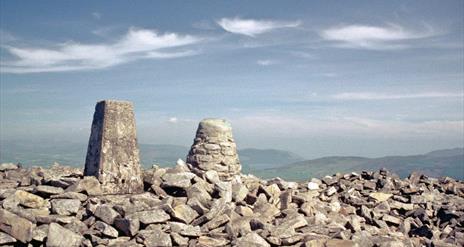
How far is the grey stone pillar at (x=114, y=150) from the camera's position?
1402cm

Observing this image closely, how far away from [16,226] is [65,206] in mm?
1625

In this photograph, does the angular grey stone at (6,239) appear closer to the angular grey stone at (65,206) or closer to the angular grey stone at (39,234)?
the angular grey stone at (39,234)

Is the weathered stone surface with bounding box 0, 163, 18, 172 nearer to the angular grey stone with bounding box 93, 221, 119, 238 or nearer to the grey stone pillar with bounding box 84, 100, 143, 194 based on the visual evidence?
the grey stone pillar with bounding box 84, 100, 143, 194

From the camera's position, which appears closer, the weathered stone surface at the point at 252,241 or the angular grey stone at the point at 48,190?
the weathered stone surface at the point at 252,241

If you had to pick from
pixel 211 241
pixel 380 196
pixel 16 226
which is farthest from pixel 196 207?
pixel 380 196

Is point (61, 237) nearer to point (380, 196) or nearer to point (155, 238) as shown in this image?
point (155, 238)

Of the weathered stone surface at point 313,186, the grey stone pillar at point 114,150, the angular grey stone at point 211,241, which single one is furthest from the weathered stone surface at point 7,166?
the weathered stone surface at point 313,186

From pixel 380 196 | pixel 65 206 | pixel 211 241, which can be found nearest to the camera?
pixel 211 241

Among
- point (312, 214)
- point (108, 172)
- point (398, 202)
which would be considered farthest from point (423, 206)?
point (108, 172)

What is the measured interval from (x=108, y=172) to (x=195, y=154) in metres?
6.64

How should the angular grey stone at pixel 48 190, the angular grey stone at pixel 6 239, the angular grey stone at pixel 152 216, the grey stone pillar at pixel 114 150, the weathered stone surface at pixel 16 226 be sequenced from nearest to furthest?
the angular grey stone at pixel 6 239, the weathered stone surface at pixel 16 226, the angular grey stone at pixel 152 216, the angular grey stone at pixel 48 190, the grey stone pillar at pixel 114 150

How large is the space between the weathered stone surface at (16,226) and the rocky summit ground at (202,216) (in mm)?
22

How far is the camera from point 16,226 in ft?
35.1

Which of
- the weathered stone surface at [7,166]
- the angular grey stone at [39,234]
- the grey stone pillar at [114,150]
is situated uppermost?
the grey stone pillar at [114,150]
